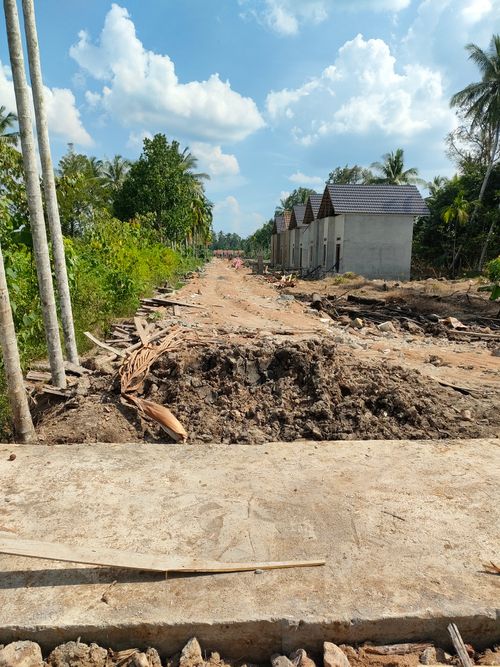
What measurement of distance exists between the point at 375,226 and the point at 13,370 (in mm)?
24968

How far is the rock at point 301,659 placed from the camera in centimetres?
218

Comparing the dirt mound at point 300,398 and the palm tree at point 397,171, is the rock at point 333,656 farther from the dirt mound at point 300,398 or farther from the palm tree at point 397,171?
the palm tree at point 397,171

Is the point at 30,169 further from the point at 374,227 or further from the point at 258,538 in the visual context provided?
the point at 374,227

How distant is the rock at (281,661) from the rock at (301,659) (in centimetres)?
3

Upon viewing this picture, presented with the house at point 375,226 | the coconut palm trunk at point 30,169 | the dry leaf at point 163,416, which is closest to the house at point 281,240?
the house at point 375,226

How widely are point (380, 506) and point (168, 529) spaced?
1454 millimetres

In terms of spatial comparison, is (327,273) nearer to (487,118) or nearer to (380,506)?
(487,118)

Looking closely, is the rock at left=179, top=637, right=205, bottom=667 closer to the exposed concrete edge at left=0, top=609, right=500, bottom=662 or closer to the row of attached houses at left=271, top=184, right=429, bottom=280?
the exposed concrete edge at left=0, top=609, right=500, bottom=662

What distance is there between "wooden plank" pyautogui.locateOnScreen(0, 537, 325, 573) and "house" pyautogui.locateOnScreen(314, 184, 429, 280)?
82.3ft

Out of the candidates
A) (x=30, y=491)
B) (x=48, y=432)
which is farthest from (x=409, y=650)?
(x=48, y=432)

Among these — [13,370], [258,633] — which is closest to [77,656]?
[258,633]

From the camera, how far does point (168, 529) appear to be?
288 cm

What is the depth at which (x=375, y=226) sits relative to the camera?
86.2 feet

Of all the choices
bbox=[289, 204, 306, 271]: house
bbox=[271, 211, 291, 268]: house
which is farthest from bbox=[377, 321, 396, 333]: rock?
bbox=[271, 211, 291, 268]: house
